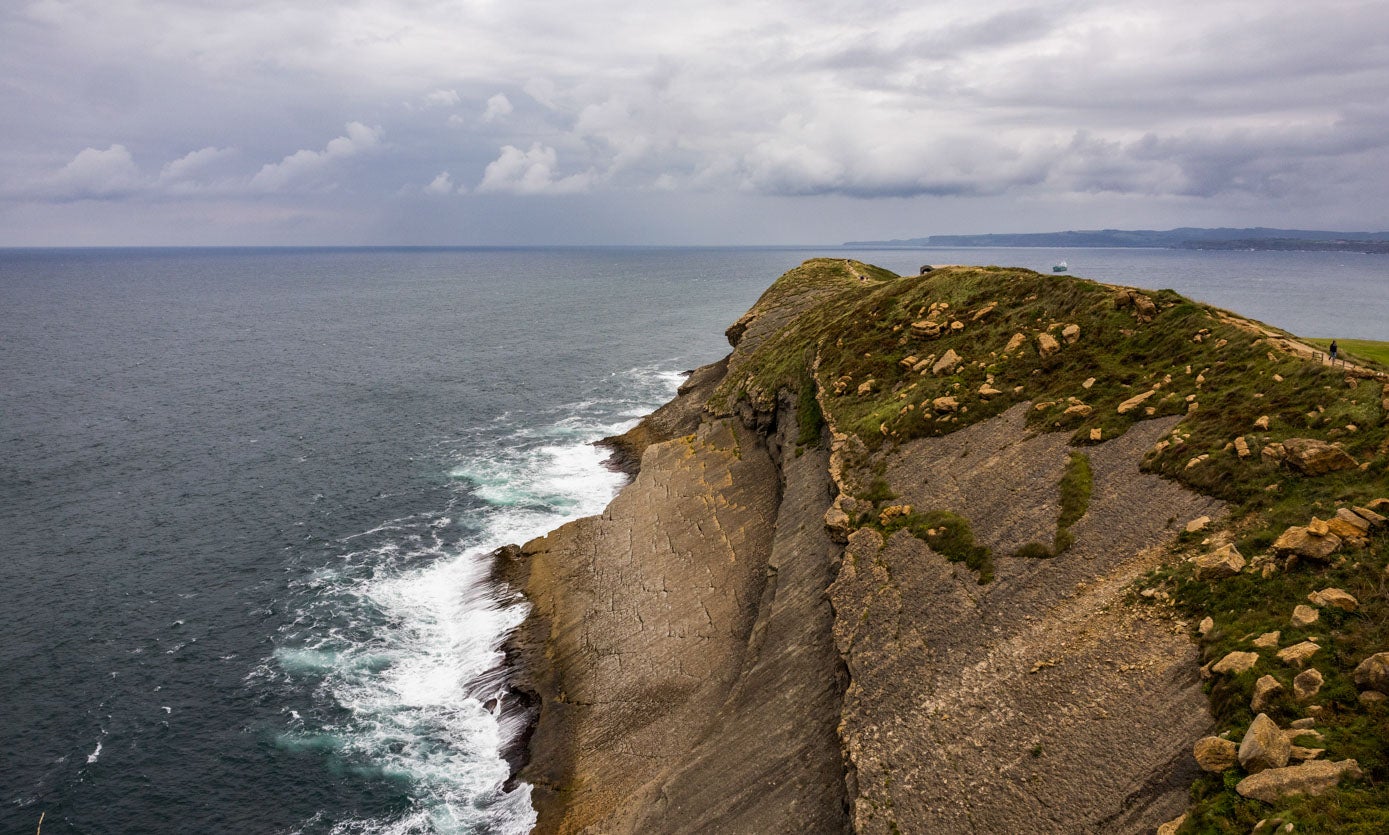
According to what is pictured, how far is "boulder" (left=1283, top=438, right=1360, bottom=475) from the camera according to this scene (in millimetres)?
27375

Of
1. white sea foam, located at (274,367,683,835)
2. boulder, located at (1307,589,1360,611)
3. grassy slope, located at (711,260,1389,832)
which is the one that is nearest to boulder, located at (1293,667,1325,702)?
grassy slope, located at (711,260,1389,832)

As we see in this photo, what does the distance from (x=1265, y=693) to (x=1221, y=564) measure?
231 inches

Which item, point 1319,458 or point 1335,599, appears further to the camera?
point 1319,458

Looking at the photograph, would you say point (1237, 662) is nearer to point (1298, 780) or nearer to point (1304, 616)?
point (1304, 616)

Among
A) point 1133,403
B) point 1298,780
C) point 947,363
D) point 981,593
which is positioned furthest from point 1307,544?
point 947,363

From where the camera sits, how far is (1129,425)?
36.2 metres

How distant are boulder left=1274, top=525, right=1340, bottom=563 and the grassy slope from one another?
0.61 m

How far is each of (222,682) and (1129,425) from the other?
5147 cm

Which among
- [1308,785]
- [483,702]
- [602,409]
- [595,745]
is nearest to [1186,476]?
[1308,785]

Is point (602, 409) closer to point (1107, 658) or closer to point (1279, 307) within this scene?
point (1107, 658)

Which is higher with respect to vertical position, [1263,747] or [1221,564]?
[1221,564]

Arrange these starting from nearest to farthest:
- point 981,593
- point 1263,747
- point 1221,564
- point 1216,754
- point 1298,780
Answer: point 1298,780 → point 1263,747 → point 1216,754 → point 1221,564 → point 981,593

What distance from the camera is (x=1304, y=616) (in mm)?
22938

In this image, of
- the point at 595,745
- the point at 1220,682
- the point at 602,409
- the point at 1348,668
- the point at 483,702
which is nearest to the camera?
the point at 1348,668
